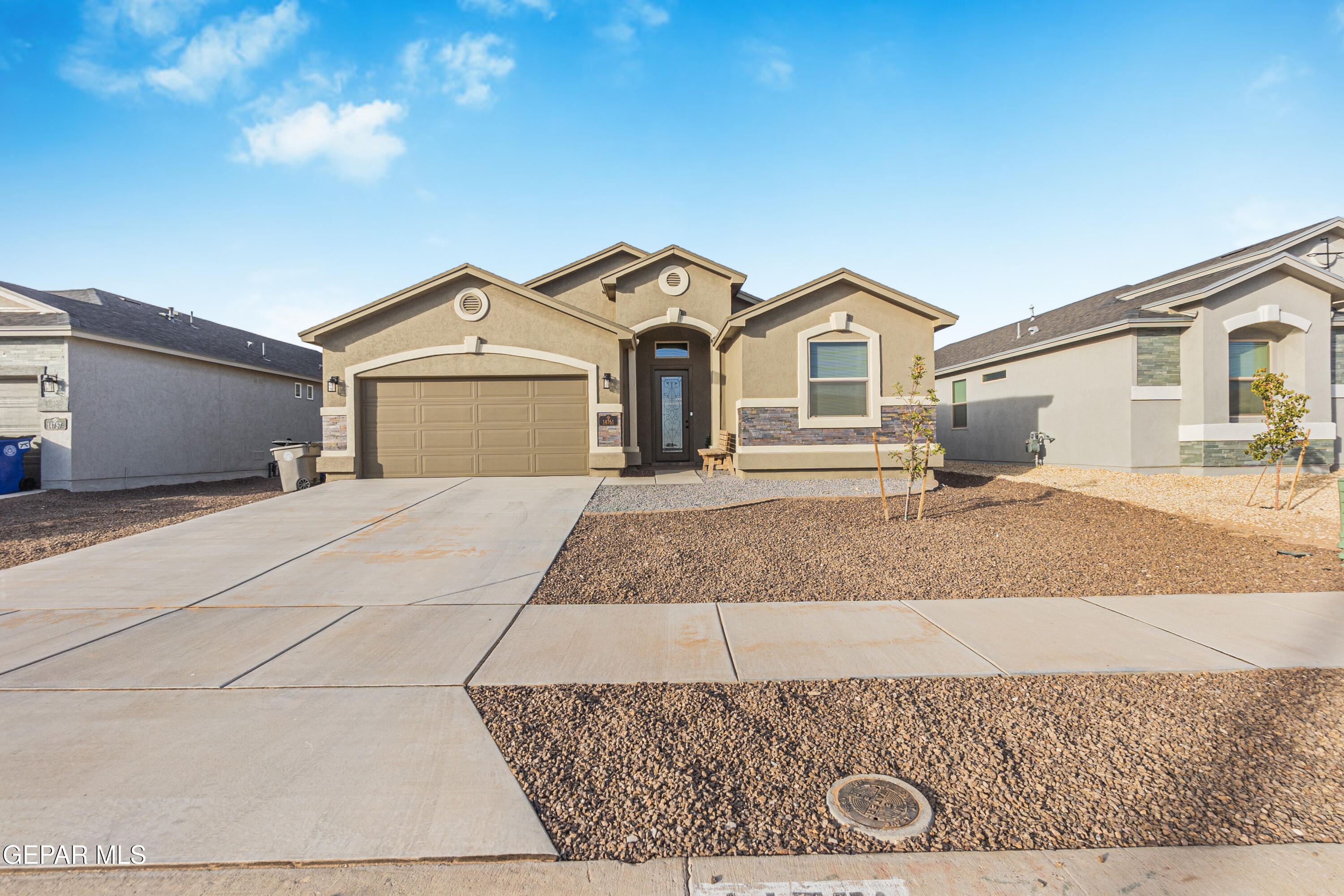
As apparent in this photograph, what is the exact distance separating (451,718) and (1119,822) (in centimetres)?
323

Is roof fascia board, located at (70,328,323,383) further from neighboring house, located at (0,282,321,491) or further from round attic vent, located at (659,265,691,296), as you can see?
round attic vent, located at (659,265,691,296)

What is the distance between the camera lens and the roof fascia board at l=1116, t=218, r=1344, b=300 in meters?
14.1

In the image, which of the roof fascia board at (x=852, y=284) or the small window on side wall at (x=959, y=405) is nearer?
the roof fascia board at (x=852, y=284)

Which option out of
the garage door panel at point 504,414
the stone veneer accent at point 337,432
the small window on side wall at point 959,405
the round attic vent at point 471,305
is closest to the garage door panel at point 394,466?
the stone veneer accent at point 337,432

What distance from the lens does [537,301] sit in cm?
1300

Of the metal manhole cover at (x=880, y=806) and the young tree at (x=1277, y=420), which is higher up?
the young tree at (x=1277, y=420)

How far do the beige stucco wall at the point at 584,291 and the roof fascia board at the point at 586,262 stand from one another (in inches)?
3.3

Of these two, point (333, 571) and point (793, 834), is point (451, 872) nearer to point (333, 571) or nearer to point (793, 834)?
point (793, 834)

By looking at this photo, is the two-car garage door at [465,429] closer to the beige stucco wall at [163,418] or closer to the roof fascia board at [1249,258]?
the beige stucco wall at [163,418]

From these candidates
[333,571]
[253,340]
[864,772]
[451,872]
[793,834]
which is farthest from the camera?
[253,340]

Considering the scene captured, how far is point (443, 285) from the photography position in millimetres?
12930

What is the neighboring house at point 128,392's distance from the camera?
13094mm

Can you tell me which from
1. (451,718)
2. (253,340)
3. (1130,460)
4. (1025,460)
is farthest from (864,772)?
(253,340)

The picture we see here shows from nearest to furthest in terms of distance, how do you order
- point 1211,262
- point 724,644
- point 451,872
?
1. point 451,872
2. point 724,644
3. point 1211,262
